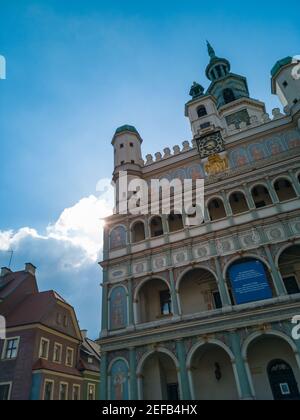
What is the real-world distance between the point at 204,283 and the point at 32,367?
1466 centimetres

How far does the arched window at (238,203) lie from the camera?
23875 millimetres

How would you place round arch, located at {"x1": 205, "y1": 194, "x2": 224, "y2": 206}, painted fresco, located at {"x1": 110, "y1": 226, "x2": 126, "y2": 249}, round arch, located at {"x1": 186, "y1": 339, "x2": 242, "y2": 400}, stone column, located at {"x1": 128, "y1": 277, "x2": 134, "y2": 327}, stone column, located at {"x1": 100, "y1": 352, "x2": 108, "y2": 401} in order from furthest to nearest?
painted fresco, located at {"x1": 110, "y1": 226, "x2": 126, "y2": 249} < round arch, located at {"x1": 205, "y1": 194, "x2": 224, "y2": 206} < stone column, located at {"x1": 128, "y1": 277, "x2": 134, "y2": 327} < stone column, located at {"x1": 100, "y1": 352, "x2": 108, "y2": 401} < round arch, located at {"x1": 186, "y1": 339, "x2": 242, "y2": 400}

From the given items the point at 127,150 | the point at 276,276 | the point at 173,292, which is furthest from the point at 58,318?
the point at 276,276

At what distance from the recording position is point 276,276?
18422 millimetres

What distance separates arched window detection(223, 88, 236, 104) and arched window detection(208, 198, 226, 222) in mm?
15416

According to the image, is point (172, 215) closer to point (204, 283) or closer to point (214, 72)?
point (204, 283)

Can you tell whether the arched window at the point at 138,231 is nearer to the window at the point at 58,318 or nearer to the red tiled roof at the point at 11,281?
the window at the point at 58,318

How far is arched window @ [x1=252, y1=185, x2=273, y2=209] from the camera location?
76.5ft

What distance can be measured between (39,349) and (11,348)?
220 centimetres

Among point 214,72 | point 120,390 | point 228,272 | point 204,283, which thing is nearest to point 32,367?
point 120,390

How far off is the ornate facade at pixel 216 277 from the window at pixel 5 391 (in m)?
8.24

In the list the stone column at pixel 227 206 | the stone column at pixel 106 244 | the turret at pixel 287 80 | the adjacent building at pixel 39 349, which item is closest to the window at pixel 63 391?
the adjacent building at pixel 39 349

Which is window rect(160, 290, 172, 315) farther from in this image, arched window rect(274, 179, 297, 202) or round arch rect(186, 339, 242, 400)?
arched window rect(274, 179, 297, 202)

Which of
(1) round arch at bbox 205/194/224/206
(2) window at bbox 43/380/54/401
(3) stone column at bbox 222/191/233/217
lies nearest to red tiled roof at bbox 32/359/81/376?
(2) window at bbox 43/380/54/401
